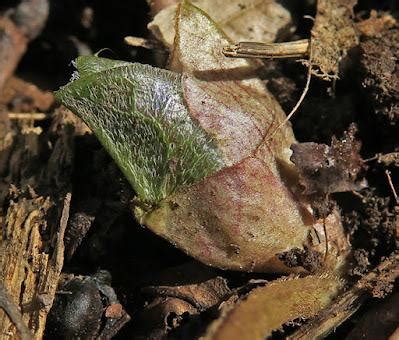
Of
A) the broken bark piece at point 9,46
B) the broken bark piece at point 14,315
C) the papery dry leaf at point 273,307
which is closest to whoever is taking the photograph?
the papery dry leaf at point 273,307

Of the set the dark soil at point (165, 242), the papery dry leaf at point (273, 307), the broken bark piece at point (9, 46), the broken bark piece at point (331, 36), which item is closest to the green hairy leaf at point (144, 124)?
the dark soil at point (165, 242)

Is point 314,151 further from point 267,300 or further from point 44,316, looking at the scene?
point 44,316

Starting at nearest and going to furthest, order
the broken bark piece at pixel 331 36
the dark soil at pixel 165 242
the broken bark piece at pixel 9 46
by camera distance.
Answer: the dark soil at pixel 165 242 → the broken bark piece at pixel 331 36 → the broken bark piece at pixel 9 46

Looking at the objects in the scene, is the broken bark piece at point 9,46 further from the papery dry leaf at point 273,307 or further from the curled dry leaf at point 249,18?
the papery dry leaf at point 273,307

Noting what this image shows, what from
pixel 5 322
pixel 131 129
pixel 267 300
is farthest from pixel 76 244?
pixel 267 300

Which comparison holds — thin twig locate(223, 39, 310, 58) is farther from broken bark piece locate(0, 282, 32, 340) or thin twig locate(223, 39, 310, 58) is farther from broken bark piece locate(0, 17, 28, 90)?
broken bark piece locate(0, 17, 28, 90)
